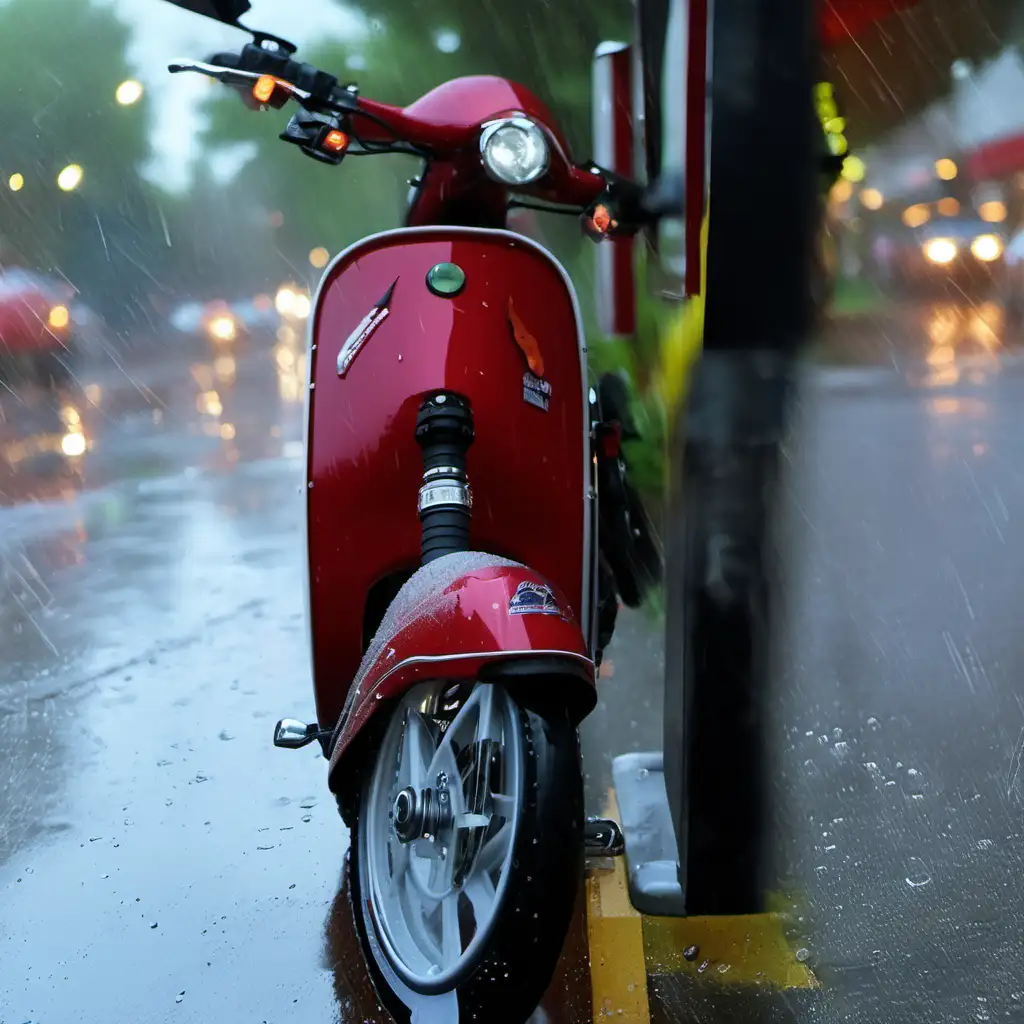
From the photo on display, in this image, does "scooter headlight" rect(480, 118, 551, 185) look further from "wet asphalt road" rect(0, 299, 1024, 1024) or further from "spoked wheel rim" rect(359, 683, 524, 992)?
"spoked wheel rim" rect(359, 683, 524, 992)

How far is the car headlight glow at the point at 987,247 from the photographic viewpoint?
21.2m

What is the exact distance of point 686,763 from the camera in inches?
98.7

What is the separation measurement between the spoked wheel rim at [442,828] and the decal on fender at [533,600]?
0.15m

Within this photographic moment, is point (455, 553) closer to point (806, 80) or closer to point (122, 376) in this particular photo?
point (806, 80)

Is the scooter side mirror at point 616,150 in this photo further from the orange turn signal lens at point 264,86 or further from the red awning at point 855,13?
the orange turn signal lens at point 264,86

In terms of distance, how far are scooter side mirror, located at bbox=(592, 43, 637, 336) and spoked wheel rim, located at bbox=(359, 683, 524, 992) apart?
2.43m

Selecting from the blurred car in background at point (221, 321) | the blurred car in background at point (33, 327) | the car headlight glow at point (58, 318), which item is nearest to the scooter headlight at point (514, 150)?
the blurred car in background at point (33, 327)

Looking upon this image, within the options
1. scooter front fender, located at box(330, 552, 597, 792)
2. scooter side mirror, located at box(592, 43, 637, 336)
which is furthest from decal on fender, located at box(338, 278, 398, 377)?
scooter side mirror, located at box(592, 43, 637, 336)

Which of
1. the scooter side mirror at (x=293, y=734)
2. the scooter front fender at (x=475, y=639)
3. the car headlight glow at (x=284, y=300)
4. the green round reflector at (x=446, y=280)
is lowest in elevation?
the scooter side mirror at (x=293, y=734)

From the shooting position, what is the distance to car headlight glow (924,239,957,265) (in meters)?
22.9

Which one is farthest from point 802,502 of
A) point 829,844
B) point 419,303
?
point 419,303

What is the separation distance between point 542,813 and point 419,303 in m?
1.35

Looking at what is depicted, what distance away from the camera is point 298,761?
3.62 meters

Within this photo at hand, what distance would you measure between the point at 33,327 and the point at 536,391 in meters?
12.2
